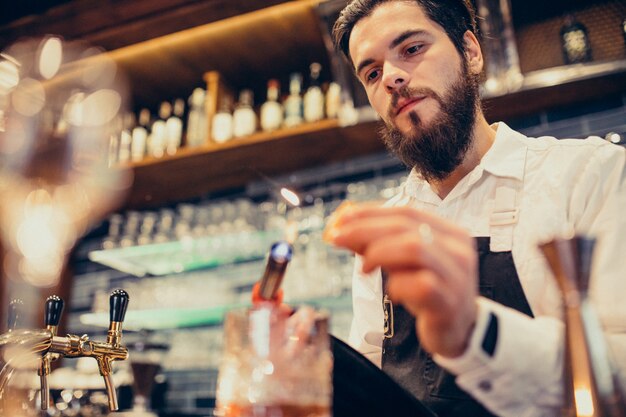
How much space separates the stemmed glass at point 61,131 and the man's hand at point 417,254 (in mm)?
2701

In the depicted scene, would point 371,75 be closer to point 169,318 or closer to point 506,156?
point 506,156

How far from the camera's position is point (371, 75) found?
159 centimetres

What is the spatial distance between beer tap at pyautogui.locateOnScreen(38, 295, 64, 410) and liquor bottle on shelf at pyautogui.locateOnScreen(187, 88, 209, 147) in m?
1.95

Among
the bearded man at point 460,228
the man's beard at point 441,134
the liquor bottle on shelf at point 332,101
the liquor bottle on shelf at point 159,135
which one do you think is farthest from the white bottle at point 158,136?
the man's beard at point 441,134

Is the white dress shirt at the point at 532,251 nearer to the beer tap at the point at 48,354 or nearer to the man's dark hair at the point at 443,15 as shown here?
the man's dark hair at the point at 443,15

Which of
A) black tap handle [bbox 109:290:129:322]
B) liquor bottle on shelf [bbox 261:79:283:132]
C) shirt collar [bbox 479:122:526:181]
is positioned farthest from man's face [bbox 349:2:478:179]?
liquor bottle on shelf [bbox 261:79:283:132]

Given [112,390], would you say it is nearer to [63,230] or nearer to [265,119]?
[265,119]

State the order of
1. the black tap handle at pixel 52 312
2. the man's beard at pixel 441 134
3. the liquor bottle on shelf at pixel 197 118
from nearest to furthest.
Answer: the black tap handle at pixel 52 312
the man's beard at pixel 441 134
the liquor bottle on shelf at pixel 197 118

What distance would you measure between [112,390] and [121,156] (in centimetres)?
236

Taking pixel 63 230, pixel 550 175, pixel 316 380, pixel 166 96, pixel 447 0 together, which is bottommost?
pixel 316 380

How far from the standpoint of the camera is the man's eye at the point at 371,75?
1573 mm

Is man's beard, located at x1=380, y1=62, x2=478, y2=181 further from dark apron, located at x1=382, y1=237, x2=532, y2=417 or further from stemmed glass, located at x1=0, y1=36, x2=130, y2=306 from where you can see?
stemmed glass, located at x1=0, y1=36, x2=130, y2=306

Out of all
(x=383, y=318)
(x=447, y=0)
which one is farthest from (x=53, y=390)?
(x=447, y=0)

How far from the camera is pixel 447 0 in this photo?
65.5 inches
